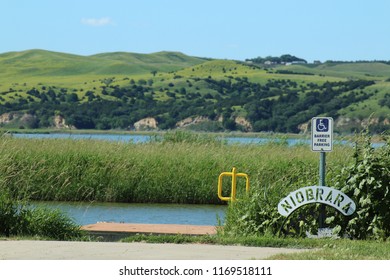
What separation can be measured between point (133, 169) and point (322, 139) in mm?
11930

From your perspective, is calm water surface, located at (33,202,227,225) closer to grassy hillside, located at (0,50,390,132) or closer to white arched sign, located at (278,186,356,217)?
white arched sign, located at (278,186,356,217)

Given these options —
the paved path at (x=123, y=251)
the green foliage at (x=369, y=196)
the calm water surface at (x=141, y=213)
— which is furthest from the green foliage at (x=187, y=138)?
the paved path at (x=123, y=251)

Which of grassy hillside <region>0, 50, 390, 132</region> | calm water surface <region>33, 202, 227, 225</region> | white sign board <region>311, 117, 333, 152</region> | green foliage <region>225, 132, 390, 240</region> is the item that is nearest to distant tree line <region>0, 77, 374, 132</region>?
grassy hillside <region>0, 50, 390, 132</region>

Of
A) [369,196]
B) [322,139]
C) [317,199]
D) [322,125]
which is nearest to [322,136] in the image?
[322,139]

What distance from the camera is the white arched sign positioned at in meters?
14.6

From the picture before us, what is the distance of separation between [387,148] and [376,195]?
1.04 metres

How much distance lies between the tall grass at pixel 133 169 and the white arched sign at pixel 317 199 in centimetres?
963

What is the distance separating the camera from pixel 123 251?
1210 cm

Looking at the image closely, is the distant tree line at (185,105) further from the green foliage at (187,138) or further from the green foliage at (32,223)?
the green foliage at (32,223)

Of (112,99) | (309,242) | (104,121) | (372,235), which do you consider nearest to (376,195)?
(372,235)

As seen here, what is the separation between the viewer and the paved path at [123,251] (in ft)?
37.7

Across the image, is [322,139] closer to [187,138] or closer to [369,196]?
[369,196]

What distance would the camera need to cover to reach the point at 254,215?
15.1 m

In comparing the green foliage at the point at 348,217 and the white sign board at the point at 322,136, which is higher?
the white sign board at the point at 322,136
